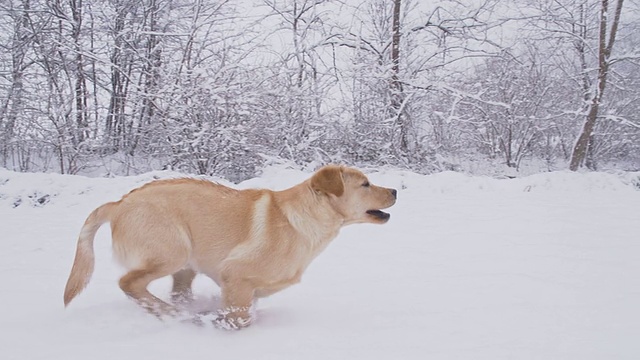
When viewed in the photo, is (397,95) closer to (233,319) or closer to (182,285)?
(182,285)

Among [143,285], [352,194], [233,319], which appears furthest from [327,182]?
[143,285]

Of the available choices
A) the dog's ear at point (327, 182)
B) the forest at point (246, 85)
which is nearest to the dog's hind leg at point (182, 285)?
the dog's ear at point (327, 182)

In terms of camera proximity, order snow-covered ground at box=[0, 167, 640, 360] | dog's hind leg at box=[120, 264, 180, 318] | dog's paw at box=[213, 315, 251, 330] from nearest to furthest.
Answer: snow-covered ground at box=[0, 167, 640, 360] → dog's paw at box=[213, 315, 251, 330] → dog's hind leg at box=[120, 264, 180, 318]

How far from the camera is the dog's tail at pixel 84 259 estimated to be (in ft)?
10.9

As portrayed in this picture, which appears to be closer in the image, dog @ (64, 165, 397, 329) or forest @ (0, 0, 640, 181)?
dog @ (64, 165, 397, 329)

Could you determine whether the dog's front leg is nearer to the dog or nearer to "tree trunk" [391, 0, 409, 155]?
the dog

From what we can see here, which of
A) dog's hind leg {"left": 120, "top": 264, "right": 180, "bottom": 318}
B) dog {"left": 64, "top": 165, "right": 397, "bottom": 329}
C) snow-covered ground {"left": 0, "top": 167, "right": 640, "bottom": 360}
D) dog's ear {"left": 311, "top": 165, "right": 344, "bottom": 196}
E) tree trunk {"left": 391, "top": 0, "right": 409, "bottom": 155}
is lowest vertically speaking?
snow-covered ground {"left": 0, "top": 167, "right": 640, "bottom": 360}

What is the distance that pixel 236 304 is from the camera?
3406mm

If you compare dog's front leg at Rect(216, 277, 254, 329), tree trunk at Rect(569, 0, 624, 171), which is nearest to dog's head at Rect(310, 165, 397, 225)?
dog's front leg at Rect(216, 277, 254, 329)

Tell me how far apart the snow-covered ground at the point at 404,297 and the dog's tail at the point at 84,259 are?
Answer: 0.17 m

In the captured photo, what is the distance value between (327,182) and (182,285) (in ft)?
4.88

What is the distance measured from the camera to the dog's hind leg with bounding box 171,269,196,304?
13.1 ft

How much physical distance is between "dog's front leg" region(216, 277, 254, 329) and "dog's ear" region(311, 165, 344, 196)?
0.99 metres

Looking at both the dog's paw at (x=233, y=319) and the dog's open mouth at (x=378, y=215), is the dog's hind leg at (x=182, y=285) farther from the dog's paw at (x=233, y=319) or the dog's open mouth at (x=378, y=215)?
the dog's open mouth at (x=378, y=215)
